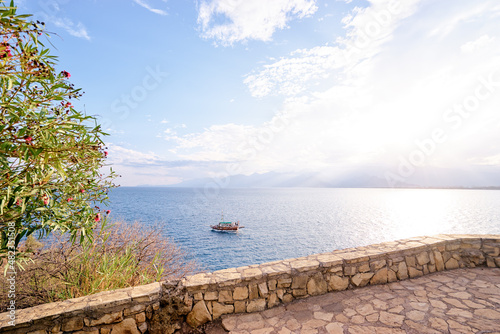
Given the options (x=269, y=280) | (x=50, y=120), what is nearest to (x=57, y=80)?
(x=50, y=120)

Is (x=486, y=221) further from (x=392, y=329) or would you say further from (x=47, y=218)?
(x=47, y=218)

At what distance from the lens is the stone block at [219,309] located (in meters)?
3.32

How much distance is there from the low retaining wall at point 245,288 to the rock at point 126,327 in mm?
11

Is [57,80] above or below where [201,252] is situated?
above

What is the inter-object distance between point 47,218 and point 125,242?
11.7 ft

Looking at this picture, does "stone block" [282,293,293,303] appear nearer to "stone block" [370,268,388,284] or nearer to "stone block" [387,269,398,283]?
"stone block" [370,268,388,284]

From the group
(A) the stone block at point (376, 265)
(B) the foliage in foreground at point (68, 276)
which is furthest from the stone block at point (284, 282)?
(B) the foliage in foreground at point (68, 276)

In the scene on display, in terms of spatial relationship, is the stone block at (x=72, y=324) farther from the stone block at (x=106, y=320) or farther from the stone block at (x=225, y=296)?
the stone block at (x=225, y=296)

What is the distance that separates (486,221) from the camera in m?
52.9

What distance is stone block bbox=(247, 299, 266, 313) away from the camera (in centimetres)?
346

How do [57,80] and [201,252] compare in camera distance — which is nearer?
[57,80]

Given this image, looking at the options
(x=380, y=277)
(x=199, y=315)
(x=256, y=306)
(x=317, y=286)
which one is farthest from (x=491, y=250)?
(x=199, y=315)

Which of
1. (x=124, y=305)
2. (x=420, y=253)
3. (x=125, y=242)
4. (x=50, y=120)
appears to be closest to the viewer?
(x=50, y=120)

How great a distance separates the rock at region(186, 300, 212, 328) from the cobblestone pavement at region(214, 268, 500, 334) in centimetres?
23
